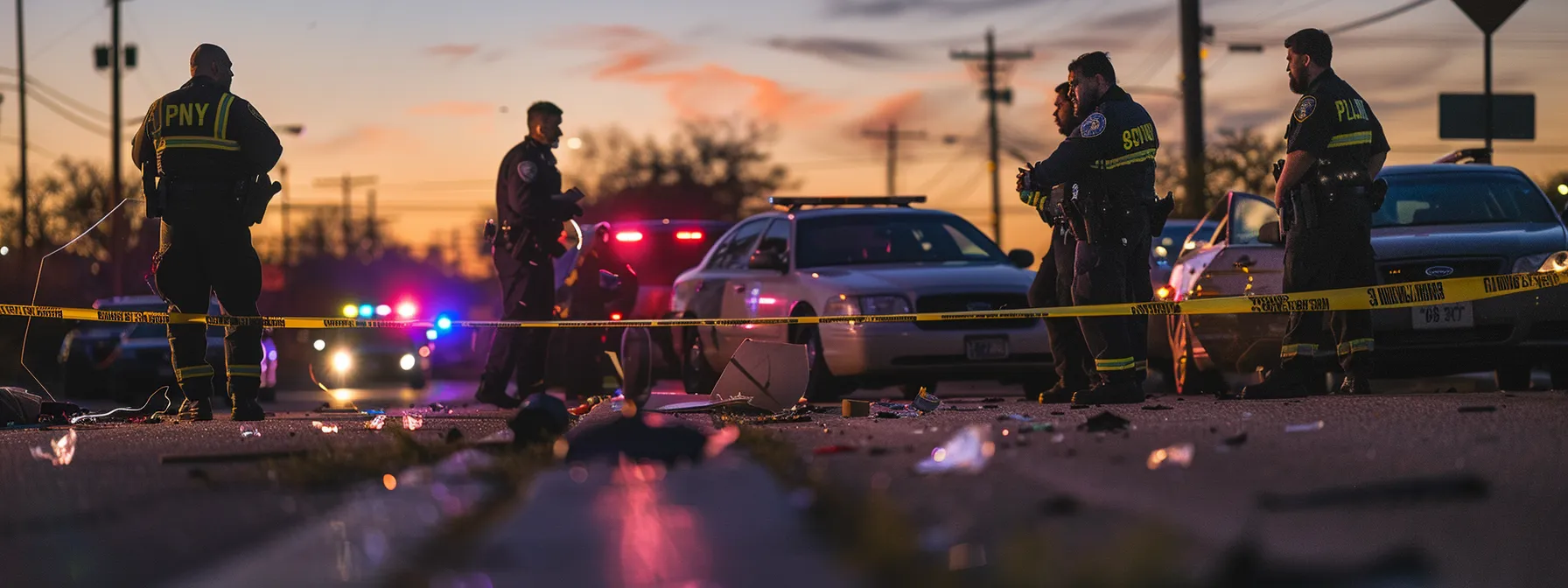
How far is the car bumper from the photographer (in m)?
12.5

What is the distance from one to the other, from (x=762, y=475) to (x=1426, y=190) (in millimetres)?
8000

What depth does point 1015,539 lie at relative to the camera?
13.1 feet

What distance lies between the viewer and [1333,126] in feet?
33.1

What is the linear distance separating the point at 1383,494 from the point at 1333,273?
5407mm

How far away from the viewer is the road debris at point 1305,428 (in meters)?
7.14

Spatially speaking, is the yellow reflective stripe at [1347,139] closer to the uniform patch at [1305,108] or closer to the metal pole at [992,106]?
the uniform patch at [1305,108]

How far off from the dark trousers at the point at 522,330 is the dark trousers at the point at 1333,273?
5.13m

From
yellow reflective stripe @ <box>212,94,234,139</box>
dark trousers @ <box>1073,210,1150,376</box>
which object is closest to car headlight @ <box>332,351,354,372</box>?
yellow reflective stripe @ <box>212,94,234,139</box>

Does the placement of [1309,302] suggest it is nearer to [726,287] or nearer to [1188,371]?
[1188,371]

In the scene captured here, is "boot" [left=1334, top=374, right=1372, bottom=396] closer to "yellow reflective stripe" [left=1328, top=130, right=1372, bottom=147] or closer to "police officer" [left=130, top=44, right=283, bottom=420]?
"yellow reflective stripe" [left=1328, top=130, right=1372, bottom=147]

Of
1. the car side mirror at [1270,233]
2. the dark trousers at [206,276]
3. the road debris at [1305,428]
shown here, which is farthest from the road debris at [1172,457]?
the dark trousers at [206,276]

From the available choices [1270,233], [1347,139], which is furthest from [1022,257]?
[1347,139]

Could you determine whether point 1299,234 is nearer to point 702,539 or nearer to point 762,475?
point 762,475

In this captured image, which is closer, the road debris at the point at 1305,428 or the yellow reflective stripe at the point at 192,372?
the road debris at the point at 1305,428
